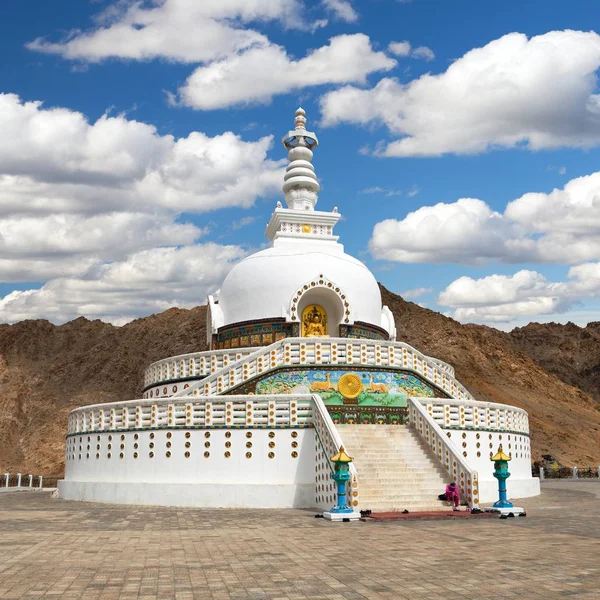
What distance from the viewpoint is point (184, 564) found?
341 inches

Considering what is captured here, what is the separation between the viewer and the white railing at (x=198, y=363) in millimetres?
23234

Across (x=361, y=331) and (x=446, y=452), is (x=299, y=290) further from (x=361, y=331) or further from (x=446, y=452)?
(x=446, y=452)

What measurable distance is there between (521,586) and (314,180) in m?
→ 24.1

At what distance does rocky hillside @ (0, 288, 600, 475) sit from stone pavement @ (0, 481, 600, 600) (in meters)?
47.9

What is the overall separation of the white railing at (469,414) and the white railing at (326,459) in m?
3.00

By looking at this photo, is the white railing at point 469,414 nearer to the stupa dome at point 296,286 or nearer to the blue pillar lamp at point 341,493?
the blue pillar lamp at point 341,493

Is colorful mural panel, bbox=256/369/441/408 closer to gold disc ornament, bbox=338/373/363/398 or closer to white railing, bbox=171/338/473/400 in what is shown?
gold disc ornament, bbox=338/373/363/398

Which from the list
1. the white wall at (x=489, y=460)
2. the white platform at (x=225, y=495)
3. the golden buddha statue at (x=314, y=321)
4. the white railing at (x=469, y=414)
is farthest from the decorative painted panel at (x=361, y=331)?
the white platform at (x=225, y=495)

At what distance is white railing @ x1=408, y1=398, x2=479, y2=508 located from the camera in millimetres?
15203

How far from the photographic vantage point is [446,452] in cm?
1648

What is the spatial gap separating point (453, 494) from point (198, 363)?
10.9 metres

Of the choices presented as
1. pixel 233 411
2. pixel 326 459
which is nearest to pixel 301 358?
pixel 233 411

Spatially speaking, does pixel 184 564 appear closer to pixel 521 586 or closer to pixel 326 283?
pixel 521 586

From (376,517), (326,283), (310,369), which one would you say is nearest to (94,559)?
(376,517)
